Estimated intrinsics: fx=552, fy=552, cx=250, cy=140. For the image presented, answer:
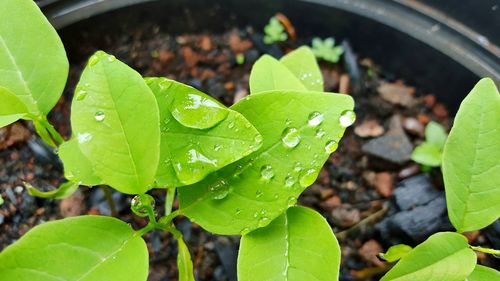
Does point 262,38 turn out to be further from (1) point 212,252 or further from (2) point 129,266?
(2) point 129,266

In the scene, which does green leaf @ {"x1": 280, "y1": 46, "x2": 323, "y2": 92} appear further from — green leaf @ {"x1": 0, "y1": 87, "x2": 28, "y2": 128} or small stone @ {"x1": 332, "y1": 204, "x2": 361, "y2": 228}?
green leaf @ {"x1": 0, "y1": 87, "x2": 28, "y2": 128}

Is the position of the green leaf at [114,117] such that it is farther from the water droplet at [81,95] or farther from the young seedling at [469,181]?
the young seedling at [469,181]

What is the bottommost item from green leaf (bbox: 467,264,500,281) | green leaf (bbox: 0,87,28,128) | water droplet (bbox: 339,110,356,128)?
green leaf (bbox: 467,264,500,281)

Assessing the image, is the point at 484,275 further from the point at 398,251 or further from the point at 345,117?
the point at 345,117

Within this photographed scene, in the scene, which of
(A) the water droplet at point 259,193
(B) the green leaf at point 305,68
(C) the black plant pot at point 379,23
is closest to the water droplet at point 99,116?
(A) the water droplet at point 259,193

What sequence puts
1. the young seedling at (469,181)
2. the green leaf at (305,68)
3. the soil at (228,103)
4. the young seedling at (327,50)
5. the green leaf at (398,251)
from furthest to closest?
the young seedling at (327,50) < the soil at (228,103) < the green leaf at (305,68) < the green leaf at (398,251) < the young seedling at (469,181)

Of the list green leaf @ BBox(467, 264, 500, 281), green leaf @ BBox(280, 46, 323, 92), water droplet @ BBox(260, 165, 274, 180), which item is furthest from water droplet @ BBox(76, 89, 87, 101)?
green leaf @ BBox(467, 264, 500, 281)
